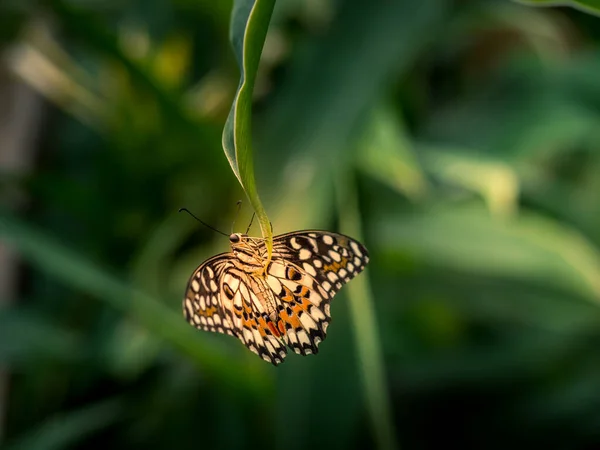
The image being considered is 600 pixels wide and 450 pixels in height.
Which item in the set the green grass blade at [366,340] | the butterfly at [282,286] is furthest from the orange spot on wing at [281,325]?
the green grass blade at [366,340]

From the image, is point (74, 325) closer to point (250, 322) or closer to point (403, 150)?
point (403, 150)

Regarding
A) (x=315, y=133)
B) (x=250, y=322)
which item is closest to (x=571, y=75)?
(x=315, y=133)

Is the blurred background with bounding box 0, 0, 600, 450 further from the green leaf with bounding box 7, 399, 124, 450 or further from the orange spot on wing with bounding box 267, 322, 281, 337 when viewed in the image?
the orange spot on wing with bounding box 267, 322, 281, 337

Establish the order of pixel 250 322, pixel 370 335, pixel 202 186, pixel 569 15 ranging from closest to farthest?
pixel 250 322 < pixel 370 335 < pixel 202 186 < pixel 569 15

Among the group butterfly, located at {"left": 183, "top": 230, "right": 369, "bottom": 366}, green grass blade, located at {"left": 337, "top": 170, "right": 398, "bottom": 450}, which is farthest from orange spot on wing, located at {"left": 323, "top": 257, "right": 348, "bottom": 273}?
green grass blade, located at {"left": 337, "top": 170, "right": 398, "bottom": 450}

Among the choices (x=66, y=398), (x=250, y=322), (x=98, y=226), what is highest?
(x=250, y=322)

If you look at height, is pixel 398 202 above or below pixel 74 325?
above

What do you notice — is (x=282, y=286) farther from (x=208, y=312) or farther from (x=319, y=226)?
(x=319, y=226)
